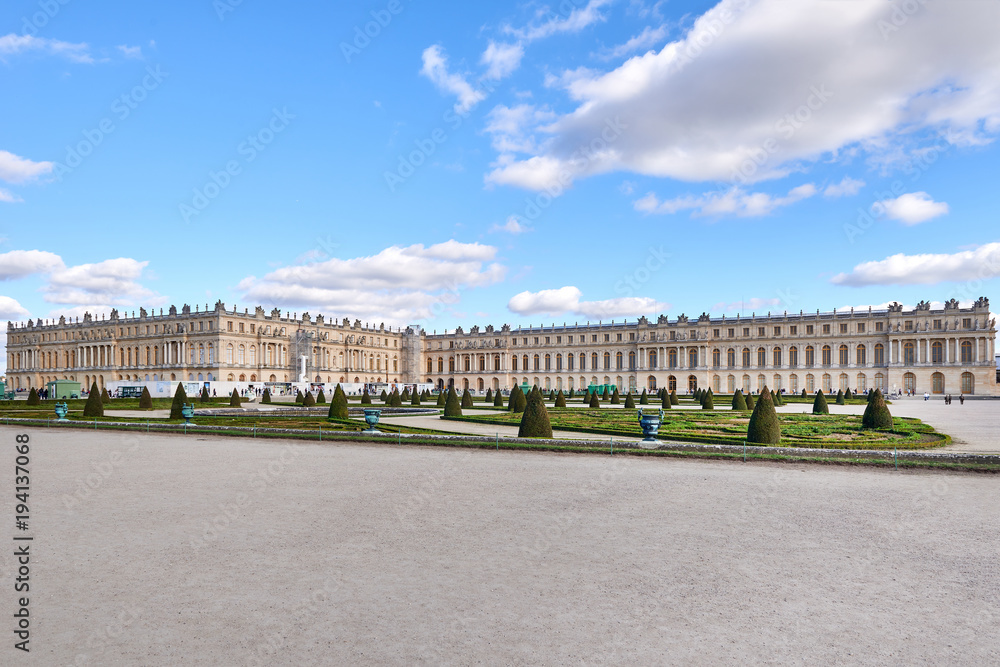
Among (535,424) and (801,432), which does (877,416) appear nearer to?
(801,432)

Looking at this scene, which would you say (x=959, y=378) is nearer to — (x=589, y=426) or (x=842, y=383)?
(x=842, y=383)

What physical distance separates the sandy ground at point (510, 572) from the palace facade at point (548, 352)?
77322 millimetres

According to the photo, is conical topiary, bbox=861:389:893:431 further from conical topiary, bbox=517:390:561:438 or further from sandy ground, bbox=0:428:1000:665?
sandy ground, bbox=0:428:1000:665

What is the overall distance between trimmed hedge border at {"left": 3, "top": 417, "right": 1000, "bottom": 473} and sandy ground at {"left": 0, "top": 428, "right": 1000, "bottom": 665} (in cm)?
232

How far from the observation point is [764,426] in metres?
17.7

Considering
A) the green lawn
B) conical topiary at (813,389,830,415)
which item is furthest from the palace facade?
the green lawn

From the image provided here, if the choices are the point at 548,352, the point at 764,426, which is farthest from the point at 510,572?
the point at 548,352

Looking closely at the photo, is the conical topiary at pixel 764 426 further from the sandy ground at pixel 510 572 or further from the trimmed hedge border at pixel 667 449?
the sandy ground at pixel 510 572

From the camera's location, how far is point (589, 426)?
917 inches

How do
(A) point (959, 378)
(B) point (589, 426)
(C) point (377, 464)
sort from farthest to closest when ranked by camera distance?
(A) point (959, 378) < (B) point (589, 426) < (C) point (377, 464)

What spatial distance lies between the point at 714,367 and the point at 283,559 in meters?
88.8

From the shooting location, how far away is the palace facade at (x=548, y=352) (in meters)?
77.9

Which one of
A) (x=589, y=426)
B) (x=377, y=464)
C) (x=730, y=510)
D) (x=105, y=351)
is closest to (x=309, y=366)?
(x=105, y=351)

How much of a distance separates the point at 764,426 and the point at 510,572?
13358 millimetres
